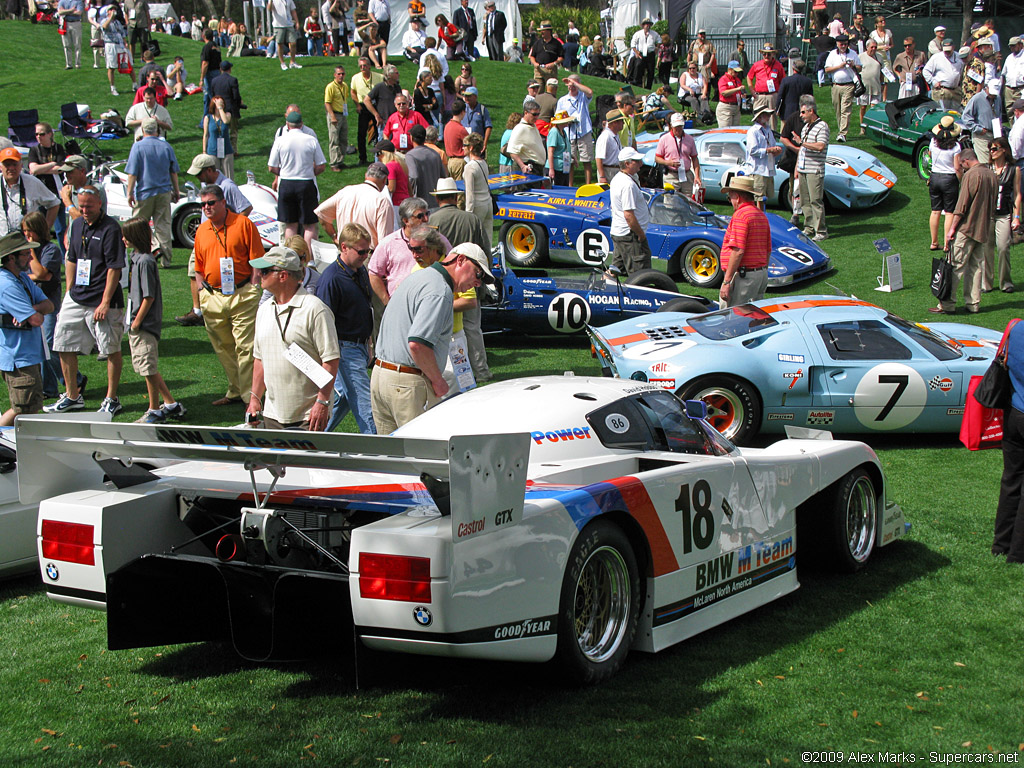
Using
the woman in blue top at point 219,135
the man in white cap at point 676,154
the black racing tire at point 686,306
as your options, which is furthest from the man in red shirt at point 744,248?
the woman in blue top at point 219,135

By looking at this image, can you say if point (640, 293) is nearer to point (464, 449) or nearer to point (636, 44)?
point (464, 449)

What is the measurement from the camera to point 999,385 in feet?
20.2

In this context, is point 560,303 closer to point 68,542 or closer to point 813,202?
point 813,202

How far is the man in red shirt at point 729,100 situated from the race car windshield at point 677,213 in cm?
635

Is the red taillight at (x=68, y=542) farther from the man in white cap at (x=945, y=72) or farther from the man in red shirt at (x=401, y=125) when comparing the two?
the man in white cap at (x=945, y=72)

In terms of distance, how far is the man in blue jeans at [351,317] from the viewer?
7.33 metres

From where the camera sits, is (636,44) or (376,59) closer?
(376,59)

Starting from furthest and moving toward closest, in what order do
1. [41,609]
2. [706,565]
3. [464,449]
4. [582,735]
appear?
1. [41,609]
2. [706,565]
3. [582,735]
4. [464,449]

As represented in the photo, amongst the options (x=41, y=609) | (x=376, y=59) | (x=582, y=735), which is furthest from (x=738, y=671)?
(x=376, y=59)

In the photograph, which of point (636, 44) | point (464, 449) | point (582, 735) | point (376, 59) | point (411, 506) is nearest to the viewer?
point (464, 449)

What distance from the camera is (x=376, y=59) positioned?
77.5 feet

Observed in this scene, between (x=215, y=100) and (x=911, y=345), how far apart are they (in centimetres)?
1179

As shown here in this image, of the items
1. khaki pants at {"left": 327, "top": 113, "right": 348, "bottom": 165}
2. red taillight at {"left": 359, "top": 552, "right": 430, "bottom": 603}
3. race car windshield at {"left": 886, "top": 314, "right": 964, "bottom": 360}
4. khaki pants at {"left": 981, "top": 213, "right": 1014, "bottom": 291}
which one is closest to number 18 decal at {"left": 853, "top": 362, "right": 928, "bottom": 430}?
race car windshield at {"left": 886, "top": 314, "right": 964, "bottom": 360}

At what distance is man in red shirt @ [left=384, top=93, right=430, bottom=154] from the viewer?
14.6 metres
